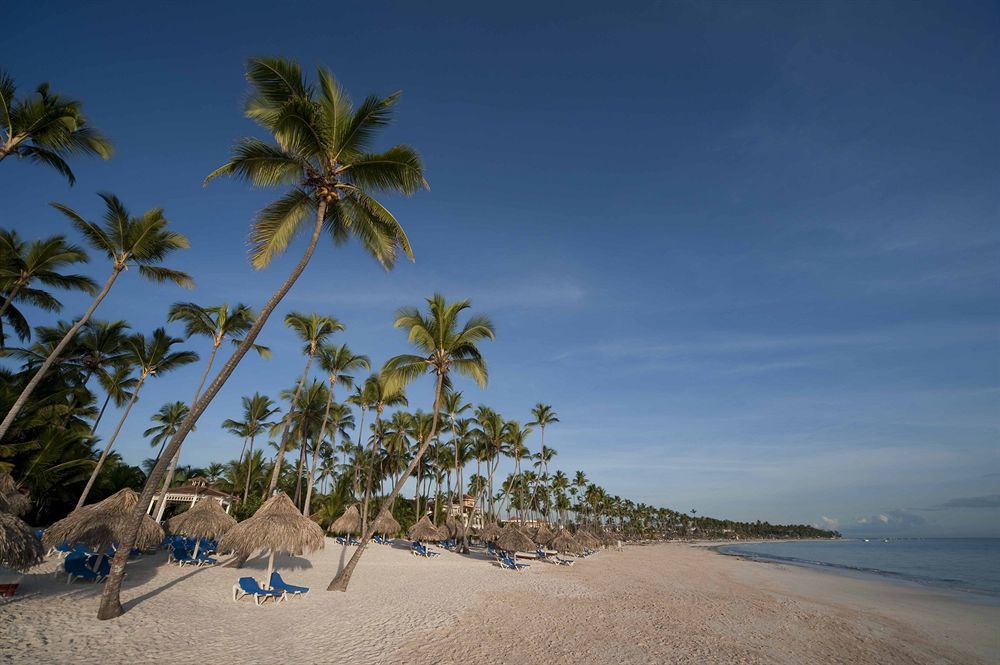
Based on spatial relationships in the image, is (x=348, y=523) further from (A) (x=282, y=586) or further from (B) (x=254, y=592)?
(B) (x=254, y=592)

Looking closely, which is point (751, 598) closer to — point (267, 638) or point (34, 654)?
point (267, 638)

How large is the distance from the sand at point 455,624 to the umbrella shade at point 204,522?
1159 millimetres

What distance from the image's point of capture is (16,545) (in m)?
7.71

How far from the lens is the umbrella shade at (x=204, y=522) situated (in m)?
15.3

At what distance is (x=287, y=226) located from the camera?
441 inches

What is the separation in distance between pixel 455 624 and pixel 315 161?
1197 cm

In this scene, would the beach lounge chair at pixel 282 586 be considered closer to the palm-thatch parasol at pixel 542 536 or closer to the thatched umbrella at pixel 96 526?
the thatched umbrella at pixel 96 526

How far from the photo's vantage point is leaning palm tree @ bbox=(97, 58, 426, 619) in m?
9.80

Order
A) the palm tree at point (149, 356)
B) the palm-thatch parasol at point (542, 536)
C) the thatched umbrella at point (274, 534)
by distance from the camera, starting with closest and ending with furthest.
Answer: the thatched umbrella at point (274, 534) → the palm tree at point (149, 356) → the palm-thatch parasol at point (542, 536)

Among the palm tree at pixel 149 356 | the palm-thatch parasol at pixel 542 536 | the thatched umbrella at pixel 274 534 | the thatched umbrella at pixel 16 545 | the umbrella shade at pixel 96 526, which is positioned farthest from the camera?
the palm-thatch parasol at pixel 542 536

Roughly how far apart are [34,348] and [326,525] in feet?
70.0

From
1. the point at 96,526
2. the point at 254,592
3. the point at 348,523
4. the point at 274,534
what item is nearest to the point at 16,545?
the point at 254,592

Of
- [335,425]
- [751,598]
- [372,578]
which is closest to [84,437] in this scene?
[335,425]

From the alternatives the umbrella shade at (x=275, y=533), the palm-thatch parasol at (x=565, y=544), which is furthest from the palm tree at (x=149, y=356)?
the palm-thatch parasol at (x=565, y=544)
